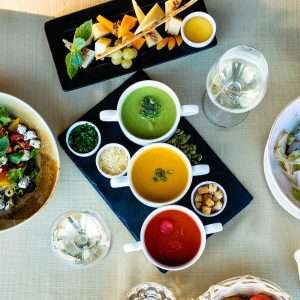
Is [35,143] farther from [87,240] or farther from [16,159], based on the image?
[87,240]

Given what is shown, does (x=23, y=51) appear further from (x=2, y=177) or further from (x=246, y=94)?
(x=246, y=94)

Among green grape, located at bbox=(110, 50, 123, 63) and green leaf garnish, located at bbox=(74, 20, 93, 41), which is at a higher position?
green leaf garnish, located at bbox=(74, 20, 93, 41)

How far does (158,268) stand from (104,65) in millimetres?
414

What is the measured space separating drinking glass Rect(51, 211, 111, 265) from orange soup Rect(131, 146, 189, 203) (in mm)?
116

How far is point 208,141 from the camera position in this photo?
1.19 m

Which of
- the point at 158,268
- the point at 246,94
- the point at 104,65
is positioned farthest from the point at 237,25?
the point at 158,268

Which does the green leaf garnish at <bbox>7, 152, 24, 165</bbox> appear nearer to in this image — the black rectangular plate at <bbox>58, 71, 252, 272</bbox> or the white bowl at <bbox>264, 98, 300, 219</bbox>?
the black rectangular plate at <bbox>58, 71, 252, 272</bbox>

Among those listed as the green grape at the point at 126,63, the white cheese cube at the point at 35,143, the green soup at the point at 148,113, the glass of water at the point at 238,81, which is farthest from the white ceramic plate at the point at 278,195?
the white cheese cube at the point at 35,143

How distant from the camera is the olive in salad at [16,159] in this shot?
113cm

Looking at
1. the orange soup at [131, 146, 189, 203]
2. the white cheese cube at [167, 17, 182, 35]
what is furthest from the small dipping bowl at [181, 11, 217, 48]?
the orange soup at [131, 146, 189, 203]

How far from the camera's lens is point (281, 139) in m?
1.15

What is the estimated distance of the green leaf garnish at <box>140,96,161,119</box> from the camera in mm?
1151

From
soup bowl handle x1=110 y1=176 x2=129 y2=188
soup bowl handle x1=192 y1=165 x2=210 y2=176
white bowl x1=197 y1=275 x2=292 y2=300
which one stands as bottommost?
white bowl x1=197 y1=275 x2=292 y2=300

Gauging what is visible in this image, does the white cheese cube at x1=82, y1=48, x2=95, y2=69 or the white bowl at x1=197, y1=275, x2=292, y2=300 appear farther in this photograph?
the white cheese cube at x1=82, y1=48, x2=95, y2=69
